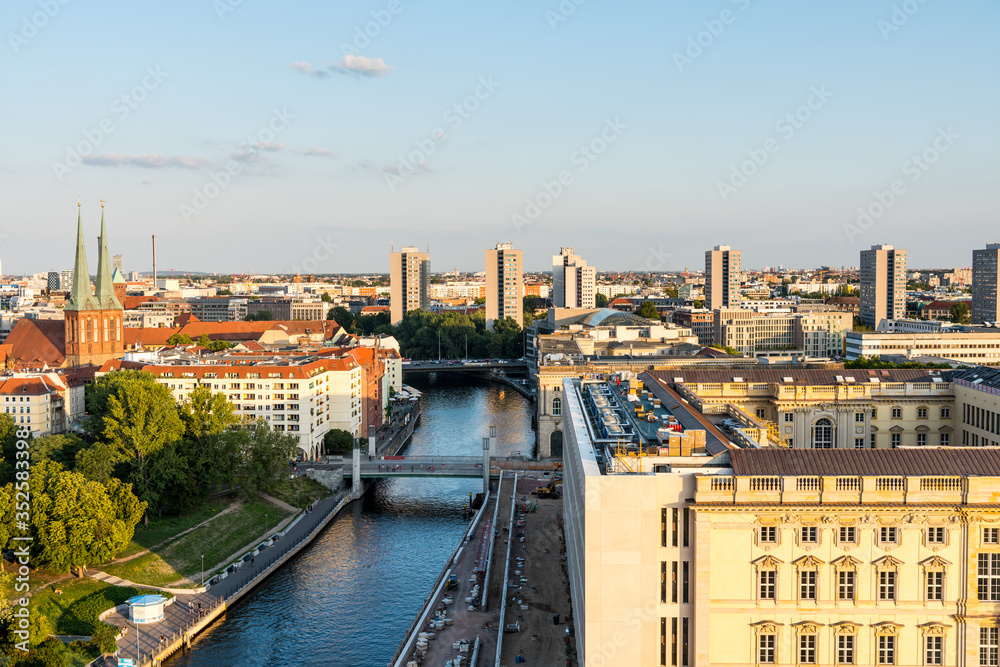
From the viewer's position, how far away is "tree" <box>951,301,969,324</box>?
163m

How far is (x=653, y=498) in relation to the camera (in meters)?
24.2

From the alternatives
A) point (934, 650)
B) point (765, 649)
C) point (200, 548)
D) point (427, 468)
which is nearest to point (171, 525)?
point (200, 548)

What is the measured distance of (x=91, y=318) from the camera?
328 ft

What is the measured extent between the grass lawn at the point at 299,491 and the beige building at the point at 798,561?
39.9 meters

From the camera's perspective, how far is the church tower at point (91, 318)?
324 ft

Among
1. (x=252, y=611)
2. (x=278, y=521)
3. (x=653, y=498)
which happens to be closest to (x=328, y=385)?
(x=278, y=521)

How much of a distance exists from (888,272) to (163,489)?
145 m

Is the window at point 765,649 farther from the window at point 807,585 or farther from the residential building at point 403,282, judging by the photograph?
the residential building at point 403,282

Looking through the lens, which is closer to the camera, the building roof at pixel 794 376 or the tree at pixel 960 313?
the building roof at pixel 794 376

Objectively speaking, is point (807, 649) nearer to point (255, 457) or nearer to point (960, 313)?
point (255, 457)

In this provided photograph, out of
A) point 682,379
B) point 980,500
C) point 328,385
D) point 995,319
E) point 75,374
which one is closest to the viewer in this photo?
point 980,500

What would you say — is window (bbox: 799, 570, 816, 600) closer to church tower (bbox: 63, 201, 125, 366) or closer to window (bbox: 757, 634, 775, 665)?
window (bbox: 757, 634, 775, 665)

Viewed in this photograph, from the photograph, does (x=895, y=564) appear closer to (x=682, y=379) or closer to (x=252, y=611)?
(x=682, y=379)

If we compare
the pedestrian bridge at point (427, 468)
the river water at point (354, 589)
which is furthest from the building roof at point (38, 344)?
the pedestrian bridge at point (427, 468)
